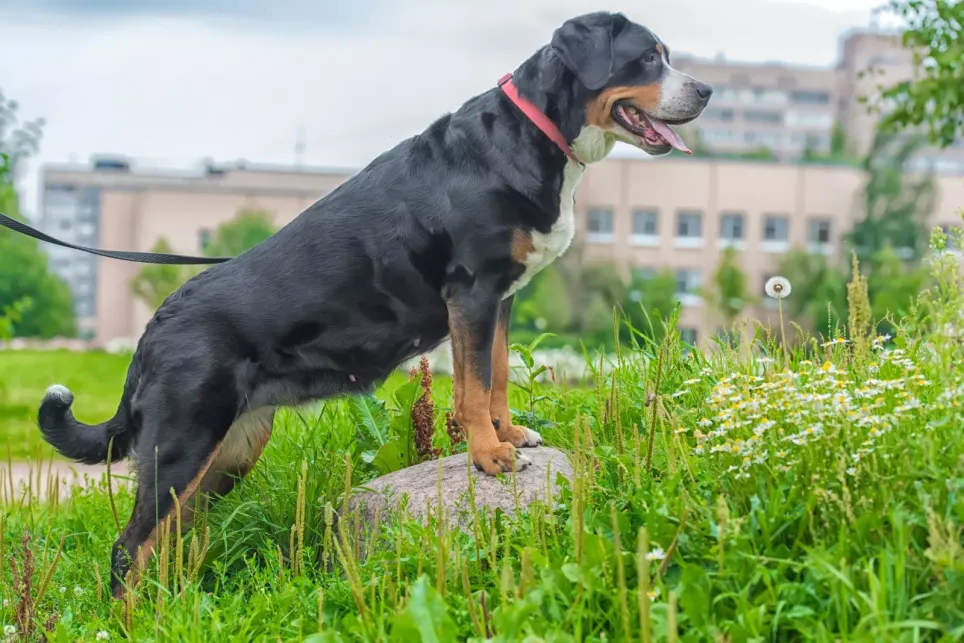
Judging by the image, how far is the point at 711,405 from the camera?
3.80m

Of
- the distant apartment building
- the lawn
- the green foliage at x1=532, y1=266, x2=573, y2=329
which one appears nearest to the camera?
the lawn

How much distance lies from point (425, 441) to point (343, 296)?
0.92m

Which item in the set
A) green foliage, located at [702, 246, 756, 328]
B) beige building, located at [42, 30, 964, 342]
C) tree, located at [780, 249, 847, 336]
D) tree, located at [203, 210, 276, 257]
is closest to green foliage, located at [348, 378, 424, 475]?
tree, located at [780, 249, 847, 336]

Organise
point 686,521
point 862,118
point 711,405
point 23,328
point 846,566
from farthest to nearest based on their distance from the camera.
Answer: point 862,118 < point 23,328 < point 711,405 < point 686,521 < point 846,566

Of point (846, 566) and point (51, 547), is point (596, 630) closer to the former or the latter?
point (846, 566)

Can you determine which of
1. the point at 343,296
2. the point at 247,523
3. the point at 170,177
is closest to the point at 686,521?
the point at 343,296

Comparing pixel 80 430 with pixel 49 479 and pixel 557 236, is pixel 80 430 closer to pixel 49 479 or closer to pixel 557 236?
pixel 49 479

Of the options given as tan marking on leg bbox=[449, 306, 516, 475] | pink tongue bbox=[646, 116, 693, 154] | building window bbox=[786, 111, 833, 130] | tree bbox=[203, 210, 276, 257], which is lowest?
tan marking on leg bbox=[449, 306, 516, 475]

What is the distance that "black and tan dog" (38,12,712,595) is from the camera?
4.21 metres

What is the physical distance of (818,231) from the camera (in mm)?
63938

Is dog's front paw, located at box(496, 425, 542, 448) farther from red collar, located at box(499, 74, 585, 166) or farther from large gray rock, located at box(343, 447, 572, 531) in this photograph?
red collar, located at box(499, 74, 585, 166)

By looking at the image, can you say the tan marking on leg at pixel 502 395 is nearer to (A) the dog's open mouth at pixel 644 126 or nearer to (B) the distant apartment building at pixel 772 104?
(A) the dog's open mouth at pixel 644 126

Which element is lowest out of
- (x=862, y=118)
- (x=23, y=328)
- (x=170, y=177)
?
(x=23, y=328)

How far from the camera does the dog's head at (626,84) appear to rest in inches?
169
